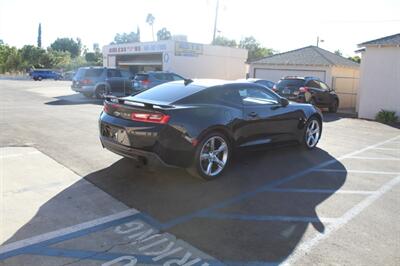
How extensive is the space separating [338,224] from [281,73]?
62.3ft

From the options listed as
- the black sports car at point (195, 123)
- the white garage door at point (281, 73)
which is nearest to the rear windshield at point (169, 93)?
the black sports car at point (195, 123)

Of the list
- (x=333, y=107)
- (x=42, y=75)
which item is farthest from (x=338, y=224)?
(x=42, y=75)

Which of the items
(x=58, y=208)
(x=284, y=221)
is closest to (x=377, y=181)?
(x=284, y=221)

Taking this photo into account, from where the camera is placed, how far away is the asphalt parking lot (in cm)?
363

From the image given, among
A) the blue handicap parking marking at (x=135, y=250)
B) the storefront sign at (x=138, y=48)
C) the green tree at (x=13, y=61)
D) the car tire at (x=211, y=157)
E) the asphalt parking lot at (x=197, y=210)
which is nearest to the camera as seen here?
the blue handicap parking marking at (x=135, y=250)

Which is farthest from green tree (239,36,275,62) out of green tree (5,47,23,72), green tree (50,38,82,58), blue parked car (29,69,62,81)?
green tree (50,38,82,58)

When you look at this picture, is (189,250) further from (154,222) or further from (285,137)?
(285,137)

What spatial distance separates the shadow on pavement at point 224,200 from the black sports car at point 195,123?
409 mm

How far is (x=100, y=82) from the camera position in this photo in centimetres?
2023

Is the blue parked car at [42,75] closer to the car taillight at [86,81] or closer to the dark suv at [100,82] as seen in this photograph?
the dark suv at [100,82]

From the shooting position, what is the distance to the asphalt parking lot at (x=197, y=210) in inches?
143

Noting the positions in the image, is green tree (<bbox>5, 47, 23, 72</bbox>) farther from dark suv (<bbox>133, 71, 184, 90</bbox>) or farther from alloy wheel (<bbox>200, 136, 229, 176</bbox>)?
alloy wheel (<bbox>200, 136, 229, 176</bbox>)

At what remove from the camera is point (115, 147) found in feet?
18.5

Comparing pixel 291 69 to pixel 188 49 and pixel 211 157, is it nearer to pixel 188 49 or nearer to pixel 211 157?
pixel 188 49
